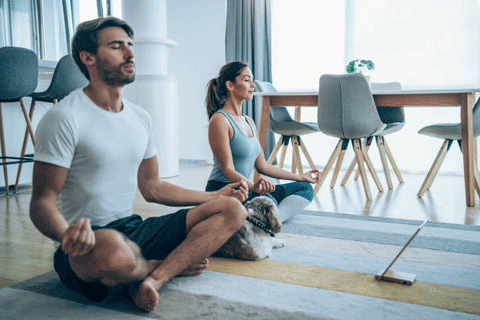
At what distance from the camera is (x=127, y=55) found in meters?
1.36

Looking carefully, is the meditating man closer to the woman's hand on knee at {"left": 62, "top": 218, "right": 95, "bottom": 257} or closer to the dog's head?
the woman's hand on knee at {"left": 62, "top": 218, "right": 95, "bottom": 257}

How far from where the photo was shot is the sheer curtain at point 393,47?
13.6ft

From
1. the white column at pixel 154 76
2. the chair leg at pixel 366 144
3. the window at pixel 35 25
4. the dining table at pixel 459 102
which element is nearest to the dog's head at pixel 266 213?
the dining table at pixel 459 102

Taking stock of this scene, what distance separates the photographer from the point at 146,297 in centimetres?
129

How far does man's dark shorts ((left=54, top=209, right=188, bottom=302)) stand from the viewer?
53.0 inches

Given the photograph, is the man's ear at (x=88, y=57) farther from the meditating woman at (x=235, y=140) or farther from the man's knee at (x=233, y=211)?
the meditating woman at (x=235, y=140)

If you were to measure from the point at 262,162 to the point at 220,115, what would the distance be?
41cm

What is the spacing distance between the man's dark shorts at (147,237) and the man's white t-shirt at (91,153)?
0.16 feet

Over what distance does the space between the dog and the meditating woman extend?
185 millimetres

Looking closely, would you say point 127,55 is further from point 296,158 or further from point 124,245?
point 296,158

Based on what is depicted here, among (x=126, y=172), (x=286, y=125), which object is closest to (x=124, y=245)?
(x=126, y=172)

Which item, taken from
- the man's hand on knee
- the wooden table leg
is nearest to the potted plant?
the wooden table leg

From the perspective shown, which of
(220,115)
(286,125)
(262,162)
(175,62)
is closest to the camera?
(220,115)

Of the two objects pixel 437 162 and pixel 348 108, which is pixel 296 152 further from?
pixel 437 162
